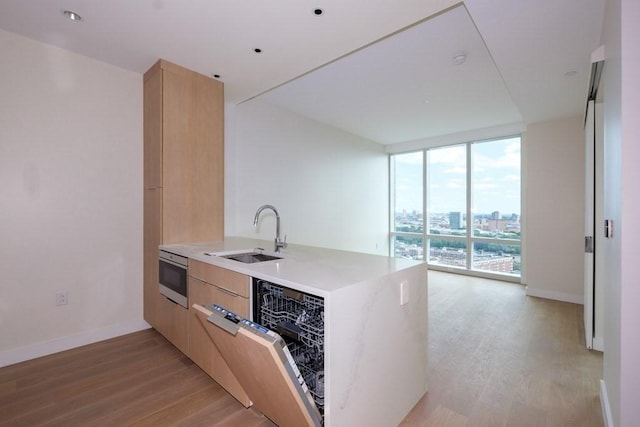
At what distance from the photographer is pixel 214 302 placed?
6.16ft

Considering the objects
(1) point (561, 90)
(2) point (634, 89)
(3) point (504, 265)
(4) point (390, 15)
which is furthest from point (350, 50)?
(3) point (504, 265)

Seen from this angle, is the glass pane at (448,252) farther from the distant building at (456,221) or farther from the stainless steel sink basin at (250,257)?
the stainless steel sink basin at (250,257)

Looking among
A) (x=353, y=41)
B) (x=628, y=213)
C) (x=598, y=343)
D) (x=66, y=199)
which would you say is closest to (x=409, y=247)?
(x=598, y=343)

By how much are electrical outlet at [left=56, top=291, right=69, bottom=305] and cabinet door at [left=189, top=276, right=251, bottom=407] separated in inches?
47.7

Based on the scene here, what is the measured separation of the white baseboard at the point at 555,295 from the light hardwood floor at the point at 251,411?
1.22 meters

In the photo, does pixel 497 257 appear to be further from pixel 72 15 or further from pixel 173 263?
pixel 72 15

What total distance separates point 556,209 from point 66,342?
5.76 meters

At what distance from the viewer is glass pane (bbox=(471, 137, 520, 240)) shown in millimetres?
4957

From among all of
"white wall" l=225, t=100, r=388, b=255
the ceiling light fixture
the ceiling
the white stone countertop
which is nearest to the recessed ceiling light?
the ceiling

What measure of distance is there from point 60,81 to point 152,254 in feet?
5.27

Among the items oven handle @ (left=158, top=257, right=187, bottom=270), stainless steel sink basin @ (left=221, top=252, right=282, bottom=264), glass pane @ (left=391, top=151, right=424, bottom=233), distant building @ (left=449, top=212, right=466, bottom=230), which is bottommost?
oven handle @ (left=158, top=257, right=187, bottom=270)

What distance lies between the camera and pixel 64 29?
2119 millimetres

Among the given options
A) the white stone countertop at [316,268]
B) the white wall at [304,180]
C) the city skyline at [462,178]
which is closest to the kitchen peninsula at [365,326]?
the white stone countertop at [316,268]

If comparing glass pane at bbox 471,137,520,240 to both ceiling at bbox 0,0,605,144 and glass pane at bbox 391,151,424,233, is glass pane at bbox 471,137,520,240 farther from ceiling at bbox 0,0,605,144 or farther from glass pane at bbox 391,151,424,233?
ceiling at bbox 0,0,605,144
